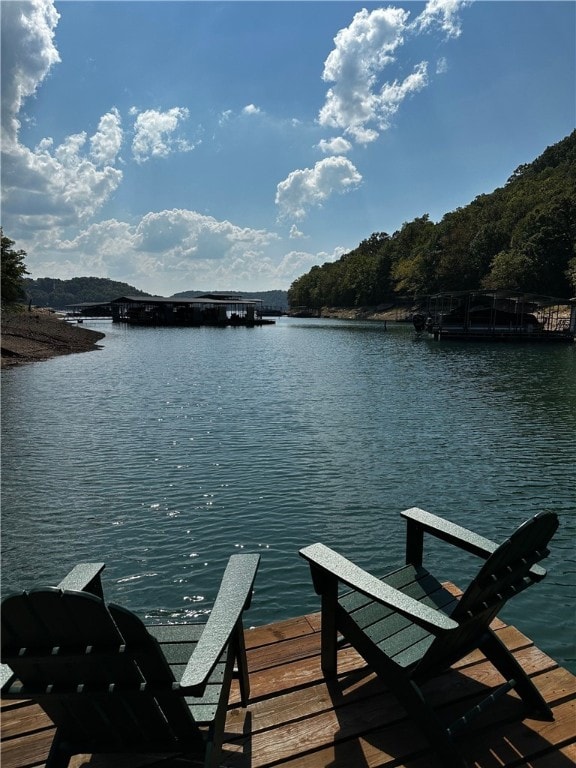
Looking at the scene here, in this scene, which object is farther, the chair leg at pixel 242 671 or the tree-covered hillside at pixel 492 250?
the tree-covered hillside at pixel 492 250

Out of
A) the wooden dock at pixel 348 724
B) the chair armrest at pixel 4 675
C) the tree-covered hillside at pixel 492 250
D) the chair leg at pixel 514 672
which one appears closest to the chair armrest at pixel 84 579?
the chair armrest at pixel 4 675

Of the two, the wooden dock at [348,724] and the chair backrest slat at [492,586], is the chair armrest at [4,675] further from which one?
the chair backrest slat at [492,586]

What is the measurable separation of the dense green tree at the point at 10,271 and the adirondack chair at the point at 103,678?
42192 millimetres

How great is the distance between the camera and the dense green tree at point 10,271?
3925cm

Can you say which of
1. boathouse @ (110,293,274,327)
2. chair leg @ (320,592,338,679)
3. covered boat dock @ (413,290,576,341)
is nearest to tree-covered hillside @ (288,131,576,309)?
covered boat dock @ (413,290,576,341)

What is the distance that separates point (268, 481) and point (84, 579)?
23.7ft

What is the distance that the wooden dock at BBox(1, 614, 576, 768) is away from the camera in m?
2.60

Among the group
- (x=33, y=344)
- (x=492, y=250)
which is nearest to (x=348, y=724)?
(x=33, y=344)

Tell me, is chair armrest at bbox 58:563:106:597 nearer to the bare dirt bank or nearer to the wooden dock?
the wooden dock

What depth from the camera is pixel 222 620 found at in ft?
8.21

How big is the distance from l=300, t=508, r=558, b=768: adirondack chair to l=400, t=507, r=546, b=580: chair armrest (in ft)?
0.03

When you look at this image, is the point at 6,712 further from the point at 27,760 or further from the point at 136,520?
the point at 136,520

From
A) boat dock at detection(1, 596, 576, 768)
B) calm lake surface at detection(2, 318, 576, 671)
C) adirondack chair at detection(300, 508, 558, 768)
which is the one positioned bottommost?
calm lake surface at detection(2, 318, 576, 671)

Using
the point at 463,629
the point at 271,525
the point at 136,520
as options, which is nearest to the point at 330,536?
the point at 271,525
